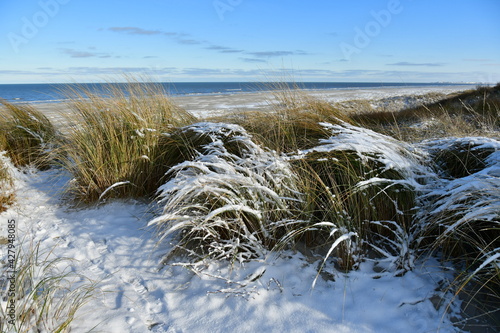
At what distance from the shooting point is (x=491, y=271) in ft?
5.24

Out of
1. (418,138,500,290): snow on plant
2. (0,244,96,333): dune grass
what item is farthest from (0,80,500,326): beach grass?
(0,244,96,333): dune grass

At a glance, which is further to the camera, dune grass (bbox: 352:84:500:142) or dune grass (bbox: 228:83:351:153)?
dune grass (bbox: 352:84:500:142)

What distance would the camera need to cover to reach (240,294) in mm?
1755

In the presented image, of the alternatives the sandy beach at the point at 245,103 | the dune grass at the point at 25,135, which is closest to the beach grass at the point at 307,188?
the sandy beach at the point at 245,103

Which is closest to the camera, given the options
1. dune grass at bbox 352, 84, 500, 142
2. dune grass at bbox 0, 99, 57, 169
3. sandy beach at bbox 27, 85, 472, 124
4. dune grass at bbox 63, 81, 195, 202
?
dune grass at bbox 63, 81, 195, 202

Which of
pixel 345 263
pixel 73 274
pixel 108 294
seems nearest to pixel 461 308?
pixel 345 263

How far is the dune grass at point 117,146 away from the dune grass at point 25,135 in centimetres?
71

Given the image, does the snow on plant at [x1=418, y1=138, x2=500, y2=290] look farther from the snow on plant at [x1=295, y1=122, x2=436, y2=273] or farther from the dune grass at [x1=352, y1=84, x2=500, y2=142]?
the dune grass at [x1=352, y1=84, x2=500, y2=142]

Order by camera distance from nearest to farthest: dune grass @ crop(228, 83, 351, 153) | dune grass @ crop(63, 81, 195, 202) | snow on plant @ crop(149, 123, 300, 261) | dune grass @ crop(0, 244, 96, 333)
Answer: dune grass @ crop(0, 244, 96, 333)
snow on plant @ crop(149, 123, 300, 261)
dune grass @ crop(228, 83, 351, 153)
dune grass @ crop(63, 81, 195, 202)

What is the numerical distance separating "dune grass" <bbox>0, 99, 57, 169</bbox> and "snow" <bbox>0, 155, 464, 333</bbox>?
1.89m

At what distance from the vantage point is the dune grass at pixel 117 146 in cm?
294

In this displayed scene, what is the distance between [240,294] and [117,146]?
1.89 meters

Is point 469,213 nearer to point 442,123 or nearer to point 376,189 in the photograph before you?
point 376,189

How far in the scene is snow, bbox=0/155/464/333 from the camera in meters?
1.56
